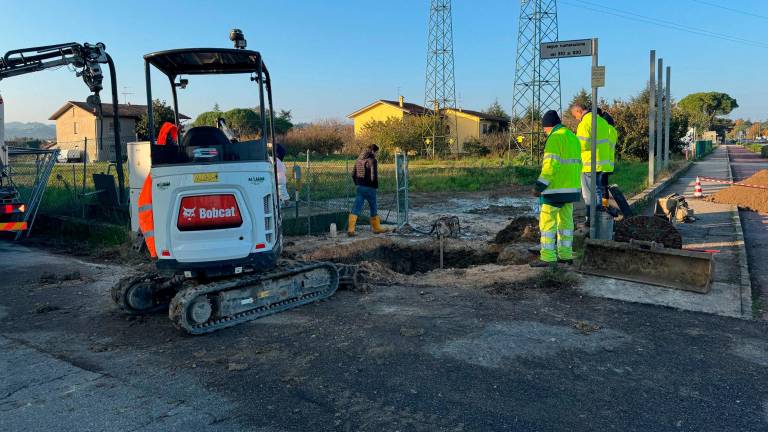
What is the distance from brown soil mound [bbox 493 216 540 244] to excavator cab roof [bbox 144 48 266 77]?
5.22 metres

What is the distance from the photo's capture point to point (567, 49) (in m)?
8.17

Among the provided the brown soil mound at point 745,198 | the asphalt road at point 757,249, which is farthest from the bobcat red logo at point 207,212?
the brown soil mound at point 745,198

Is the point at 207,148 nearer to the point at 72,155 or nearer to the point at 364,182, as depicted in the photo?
the point at 364,182

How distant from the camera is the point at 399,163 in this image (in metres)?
12.6

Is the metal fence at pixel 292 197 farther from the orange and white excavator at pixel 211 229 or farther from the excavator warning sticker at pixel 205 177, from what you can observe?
the excavator warning sticker at pixel 205 177

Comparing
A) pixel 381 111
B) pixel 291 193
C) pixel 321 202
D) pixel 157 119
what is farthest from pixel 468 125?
pixel 157 119

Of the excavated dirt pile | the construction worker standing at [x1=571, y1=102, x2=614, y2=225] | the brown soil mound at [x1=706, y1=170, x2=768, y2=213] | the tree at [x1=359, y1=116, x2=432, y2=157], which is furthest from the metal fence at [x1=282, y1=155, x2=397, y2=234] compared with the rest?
the tree at [x1=359, y1=116, x2=432, y2=157]

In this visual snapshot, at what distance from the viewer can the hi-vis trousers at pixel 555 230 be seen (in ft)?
25.1

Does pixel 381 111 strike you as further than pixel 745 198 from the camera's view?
Yes

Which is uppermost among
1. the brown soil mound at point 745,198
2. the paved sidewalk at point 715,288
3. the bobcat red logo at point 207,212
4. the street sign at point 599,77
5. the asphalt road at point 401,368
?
the street sign at point 599,77

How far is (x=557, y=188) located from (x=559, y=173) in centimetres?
20

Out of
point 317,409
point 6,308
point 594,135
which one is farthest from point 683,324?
point 6,308

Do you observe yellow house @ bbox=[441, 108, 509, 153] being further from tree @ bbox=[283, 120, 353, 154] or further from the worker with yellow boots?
the worker with yellow boots

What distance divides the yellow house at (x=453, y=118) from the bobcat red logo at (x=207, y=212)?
46.4 meters
